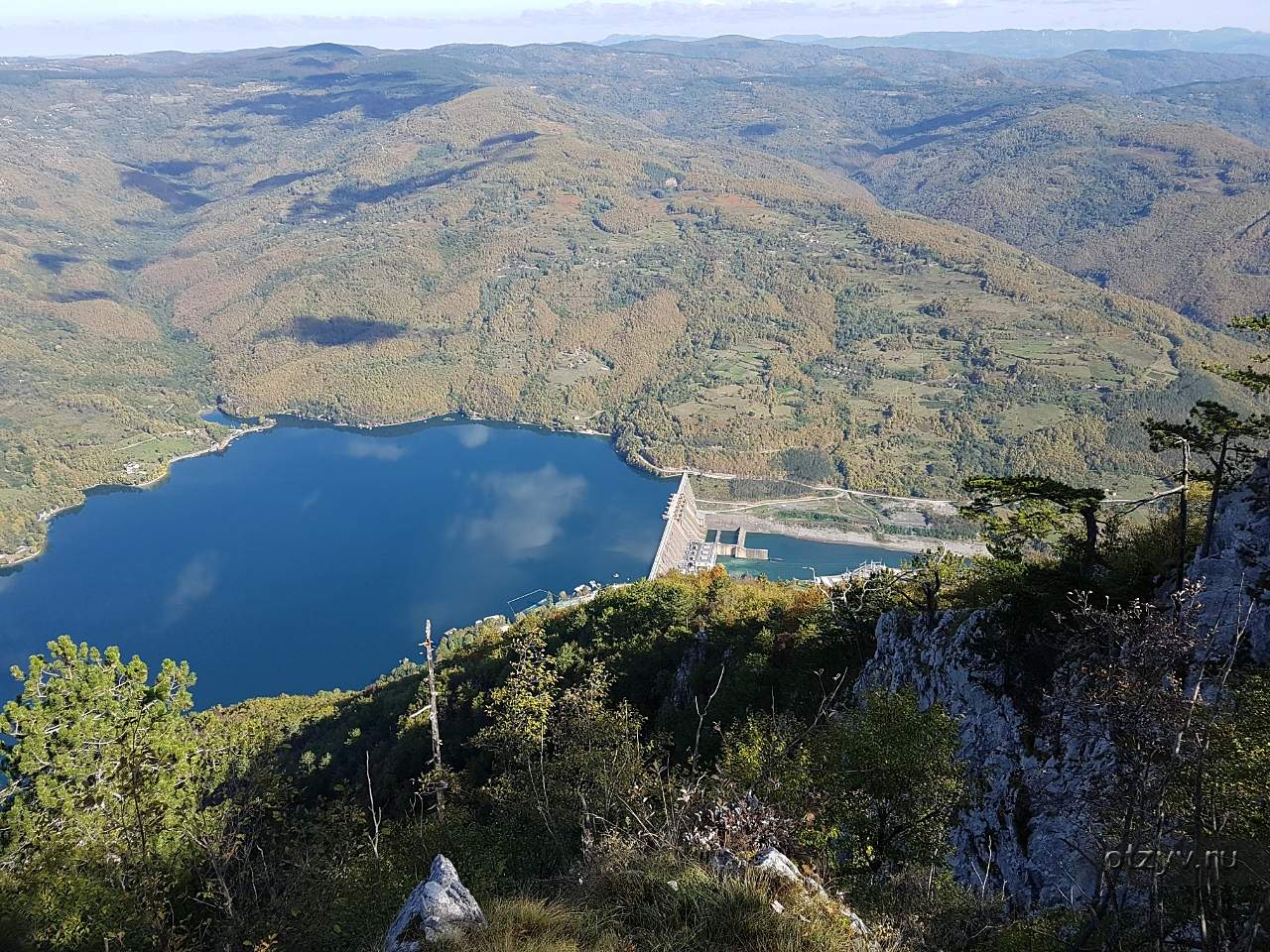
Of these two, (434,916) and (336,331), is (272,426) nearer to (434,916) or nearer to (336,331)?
(336,331)

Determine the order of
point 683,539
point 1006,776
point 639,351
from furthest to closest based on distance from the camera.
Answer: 1. point 639,351
2. point 683,539
3. point 1006,776

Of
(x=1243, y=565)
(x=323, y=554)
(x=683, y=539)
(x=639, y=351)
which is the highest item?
(x=1243, y=565)

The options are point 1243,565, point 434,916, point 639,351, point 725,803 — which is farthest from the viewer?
point 639,351

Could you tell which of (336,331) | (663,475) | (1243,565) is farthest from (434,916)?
(336,331)

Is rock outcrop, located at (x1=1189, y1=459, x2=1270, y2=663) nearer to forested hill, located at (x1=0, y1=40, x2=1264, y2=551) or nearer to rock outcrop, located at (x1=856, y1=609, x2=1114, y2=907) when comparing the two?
rock outcrop, located at (x1=856, y1=609, x2=1114, y2=907)

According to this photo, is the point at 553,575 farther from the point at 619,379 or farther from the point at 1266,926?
the point at 1266,926

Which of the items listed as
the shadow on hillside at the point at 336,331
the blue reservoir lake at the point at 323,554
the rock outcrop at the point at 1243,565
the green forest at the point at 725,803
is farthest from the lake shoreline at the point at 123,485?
the rock outcrop at the point at 1243,565
